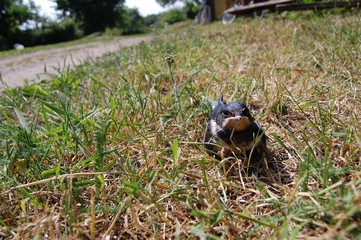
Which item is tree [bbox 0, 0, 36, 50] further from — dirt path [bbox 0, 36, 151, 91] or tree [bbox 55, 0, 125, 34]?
dirt path [bbox 0, 36, 151, 91]

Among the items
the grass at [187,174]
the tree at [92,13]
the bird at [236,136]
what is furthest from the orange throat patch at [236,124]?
the tree at [92,13]

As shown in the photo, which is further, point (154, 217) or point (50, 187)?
point (50, 187)

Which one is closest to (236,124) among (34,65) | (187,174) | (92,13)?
(187,174)

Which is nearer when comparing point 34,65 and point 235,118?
point 235,118

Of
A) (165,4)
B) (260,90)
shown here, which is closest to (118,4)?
(165,4)

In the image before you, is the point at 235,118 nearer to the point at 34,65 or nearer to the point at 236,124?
the point at 236,124

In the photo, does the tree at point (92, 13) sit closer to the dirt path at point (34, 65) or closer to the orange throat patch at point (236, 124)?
the dirt path at point (34, 65)

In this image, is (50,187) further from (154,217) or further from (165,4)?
(165,4)
